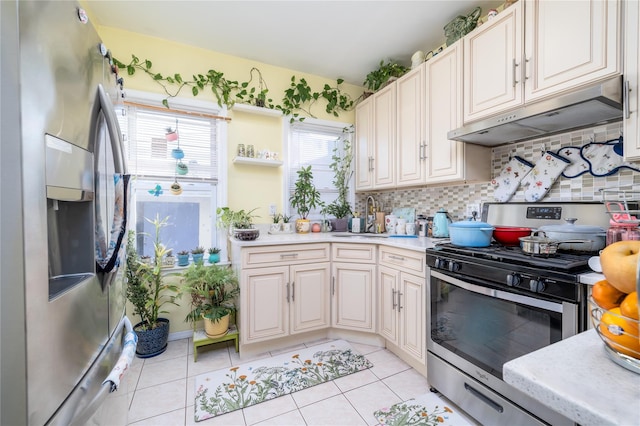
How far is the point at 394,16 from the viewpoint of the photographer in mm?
2119

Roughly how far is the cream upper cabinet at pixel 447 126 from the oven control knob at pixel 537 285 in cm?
99

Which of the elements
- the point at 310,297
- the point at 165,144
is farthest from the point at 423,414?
the point at 165,144

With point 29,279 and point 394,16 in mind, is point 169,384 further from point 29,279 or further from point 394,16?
point 394,16

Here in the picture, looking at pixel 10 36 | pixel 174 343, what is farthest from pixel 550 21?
pixel 174 343

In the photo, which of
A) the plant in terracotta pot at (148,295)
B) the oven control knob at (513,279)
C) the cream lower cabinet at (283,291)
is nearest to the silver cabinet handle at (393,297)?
the cream lower cabinet at (283,291)

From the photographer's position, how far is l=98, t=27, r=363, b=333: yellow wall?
2352mm

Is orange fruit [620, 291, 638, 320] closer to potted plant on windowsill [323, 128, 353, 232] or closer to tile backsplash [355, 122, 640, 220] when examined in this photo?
tile backsplash [355, 122, 640, 220]

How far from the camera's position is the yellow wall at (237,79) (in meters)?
2.35

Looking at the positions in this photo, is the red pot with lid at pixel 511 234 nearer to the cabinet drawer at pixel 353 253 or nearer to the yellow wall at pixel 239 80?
the cabinet drawer at pixel 353 253

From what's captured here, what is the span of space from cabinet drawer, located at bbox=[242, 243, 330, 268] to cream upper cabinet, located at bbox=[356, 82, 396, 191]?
96 cm

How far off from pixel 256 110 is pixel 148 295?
194 centimetres

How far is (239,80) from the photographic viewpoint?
2.71 metres

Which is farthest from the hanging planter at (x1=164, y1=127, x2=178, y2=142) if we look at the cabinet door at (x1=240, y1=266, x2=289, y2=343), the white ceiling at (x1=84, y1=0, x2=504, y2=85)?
the cabinet door at (x1=240, y1=266, x2=289, y2=343)

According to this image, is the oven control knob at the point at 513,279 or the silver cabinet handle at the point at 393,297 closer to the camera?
the oven control knob at the point at 513,279
